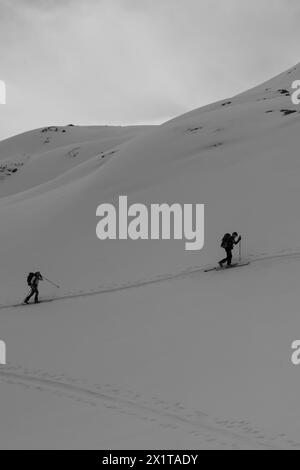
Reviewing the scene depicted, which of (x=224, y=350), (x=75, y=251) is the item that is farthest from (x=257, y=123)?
(x=224, y=350)

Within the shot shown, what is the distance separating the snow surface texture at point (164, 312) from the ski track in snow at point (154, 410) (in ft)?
0.12

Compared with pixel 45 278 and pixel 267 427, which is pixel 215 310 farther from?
pixel 45 278

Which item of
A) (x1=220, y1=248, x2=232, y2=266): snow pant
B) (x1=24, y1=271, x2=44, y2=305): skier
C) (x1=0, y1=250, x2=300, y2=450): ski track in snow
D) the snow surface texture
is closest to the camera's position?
(x1=0, y1=250, x2=300, y2=450): ski track in snow

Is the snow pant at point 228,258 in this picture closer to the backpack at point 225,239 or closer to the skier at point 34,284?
the backpack at point 225,239

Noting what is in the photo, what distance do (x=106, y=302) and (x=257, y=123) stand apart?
2522cm

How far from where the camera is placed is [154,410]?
503 inches

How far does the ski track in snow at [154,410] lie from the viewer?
36.1ft

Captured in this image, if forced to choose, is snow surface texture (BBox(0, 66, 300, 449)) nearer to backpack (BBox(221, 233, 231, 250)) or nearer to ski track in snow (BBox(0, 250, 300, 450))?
ski track in snow (BBox(0, 250, 300, 450))

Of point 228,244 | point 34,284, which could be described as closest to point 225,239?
point 228,244

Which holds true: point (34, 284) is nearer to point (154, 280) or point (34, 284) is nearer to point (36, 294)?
point (36, 294)

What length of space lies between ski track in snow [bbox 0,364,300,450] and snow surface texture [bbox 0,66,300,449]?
37 millimetres

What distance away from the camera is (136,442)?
11.6 metres

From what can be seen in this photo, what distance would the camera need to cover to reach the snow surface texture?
12.3 meters

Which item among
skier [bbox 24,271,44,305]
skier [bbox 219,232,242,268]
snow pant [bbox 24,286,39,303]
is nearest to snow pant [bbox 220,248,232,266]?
skier [bbox 219,232,242,268]
